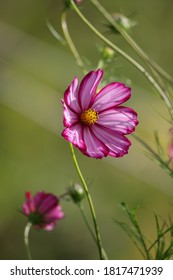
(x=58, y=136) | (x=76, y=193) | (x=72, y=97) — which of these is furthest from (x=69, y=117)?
(x=58, y=136)

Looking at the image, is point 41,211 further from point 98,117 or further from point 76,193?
point 98,117

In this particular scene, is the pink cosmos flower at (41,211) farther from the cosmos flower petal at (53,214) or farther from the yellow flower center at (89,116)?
the yellow flower center at (89,116)

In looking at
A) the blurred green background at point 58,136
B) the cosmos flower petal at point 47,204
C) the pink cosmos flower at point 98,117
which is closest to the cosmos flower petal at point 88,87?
the pink cosmos flower at point 98,117

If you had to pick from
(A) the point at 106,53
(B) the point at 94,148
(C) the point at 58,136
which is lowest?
(B) the point at 94,148

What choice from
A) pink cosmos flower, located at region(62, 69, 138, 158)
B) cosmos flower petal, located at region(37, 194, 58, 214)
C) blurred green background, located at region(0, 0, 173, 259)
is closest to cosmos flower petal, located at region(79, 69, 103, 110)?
pink cosmos flower, located at region(62, 69, 138, 158)

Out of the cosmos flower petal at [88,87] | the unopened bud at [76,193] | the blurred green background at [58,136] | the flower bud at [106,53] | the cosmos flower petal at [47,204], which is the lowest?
the cosmos flower petal at [47,204]

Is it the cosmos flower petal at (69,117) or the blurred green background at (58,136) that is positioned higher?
the blurred green background at (58,136)

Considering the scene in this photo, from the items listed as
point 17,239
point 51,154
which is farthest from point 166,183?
point 17,239
